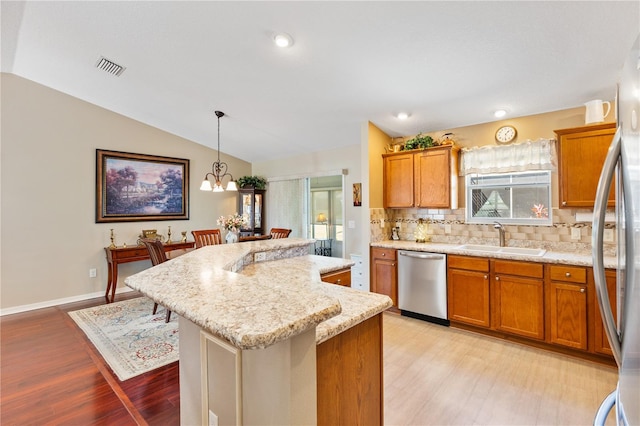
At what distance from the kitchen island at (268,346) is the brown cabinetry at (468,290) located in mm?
2135

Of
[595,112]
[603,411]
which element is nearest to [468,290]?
[595,112]

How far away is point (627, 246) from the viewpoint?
79cm

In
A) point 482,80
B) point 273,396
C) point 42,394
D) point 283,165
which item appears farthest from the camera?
point 283,165

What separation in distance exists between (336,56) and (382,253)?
7.91ft

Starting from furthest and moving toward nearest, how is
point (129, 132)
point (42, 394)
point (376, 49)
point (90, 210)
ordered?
1. point (129, 132)
2. point (90, 210)
3. point (376, 49)
4. point (42, 394)

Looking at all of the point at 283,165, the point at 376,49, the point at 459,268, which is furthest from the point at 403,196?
the point at 283,165

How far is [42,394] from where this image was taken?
2.21 metres

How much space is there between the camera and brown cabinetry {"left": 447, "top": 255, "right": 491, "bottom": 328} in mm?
3111

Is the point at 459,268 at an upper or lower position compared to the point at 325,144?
lower

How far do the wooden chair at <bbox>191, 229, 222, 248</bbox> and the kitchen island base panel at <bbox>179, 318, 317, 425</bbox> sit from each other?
11.4 feet

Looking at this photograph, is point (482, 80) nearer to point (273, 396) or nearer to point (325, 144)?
point (325, 144)

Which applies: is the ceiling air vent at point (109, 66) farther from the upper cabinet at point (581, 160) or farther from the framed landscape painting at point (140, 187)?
the upper cabinet at point (581, 160)

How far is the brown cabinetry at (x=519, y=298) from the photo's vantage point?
2.81m

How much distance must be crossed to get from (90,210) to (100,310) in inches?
61.4
